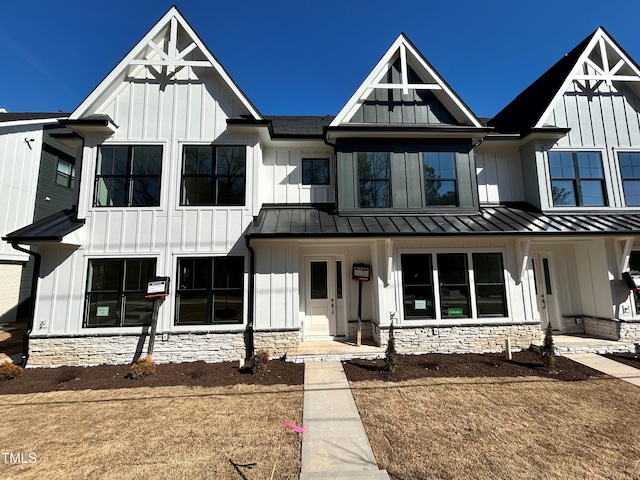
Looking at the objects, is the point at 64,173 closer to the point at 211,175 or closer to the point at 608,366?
the point at 211,175

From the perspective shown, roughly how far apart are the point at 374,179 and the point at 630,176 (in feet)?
25.7

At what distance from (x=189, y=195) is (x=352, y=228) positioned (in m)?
4.49

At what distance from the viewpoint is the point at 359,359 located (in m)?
7.13

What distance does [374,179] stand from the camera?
28.6 ft

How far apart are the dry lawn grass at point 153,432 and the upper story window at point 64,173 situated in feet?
45.5

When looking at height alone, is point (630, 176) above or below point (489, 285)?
above

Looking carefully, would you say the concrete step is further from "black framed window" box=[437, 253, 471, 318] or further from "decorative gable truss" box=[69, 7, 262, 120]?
"decorative gable truss" box=[69, 7, 262, 120]

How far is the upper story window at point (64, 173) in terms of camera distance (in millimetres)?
15352

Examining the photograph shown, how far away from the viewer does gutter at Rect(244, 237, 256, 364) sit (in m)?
7.42

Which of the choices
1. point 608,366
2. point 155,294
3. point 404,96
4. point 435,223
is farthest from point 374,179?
point 608,366

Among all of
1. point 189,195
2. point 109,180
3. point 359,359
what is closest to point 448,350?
point 359,359

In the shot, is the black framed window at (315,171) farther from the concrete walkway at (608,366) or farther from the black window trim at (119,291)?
the concrete walkway at (608,366)

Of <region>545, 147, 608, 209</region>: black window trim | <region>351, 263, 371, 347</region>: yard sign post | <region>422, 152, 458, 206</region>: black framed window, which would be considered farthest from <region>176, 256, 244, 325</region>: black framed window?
<region>545, 147, 608, 209</region>: black window trim

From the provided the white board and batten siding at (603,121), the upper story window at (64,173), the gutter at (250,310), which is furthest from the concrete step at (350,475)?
the upper story window at (64,173)
